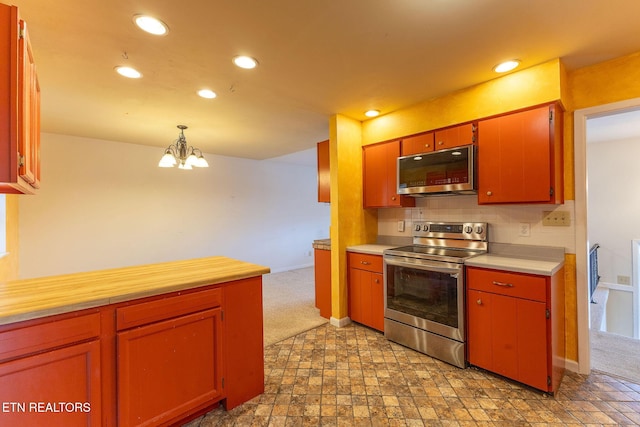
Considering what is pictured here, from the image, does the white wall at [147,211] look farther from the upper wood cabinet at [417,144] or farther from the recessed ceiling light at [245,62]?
the upper wood cabinet at [417,144]

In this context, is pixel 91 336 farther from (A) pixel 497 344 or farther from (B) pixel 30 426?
(A) pixel 497 344

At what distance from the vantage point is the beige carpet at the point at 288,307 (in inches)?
122

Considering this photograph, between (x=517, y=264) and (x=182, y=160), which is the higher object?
(x=182, y=160)

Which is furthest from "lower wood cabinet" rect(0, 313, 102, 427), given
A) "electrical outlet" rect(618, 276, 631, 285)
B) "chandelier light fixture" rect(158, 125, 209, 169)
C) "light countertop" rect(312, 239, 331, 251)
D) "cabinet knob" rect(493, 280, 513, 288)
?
"electrical outlet" rect(618, 276, 631, 285)

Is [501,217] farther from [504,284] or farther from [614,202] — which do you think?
[614,202]

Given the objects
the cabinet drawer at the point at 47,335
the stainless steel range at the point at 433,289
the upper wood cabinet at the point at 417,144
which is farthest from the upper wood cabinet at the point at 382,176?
the cabinet drawer at the point at 47,335

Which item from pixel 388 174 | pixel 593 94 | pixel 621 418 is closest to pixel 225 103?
pixel 388 174

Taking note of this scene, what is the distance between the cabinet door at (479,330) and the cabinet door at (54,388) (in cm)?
245

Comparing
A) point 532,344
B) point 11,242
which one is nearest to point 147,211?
point 11,242

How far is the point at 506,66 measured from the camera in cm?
212

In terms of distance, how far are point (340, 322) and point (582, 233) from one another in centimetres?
232

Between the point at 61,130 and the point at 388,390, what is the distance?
475cm

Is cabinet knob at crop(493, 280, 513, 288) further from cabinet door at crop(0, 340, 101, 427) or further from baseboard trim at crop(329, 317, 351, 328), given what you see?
cabinet door at crop(0, 340, 101, 427)

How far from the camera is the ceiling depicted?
152 centimetres
